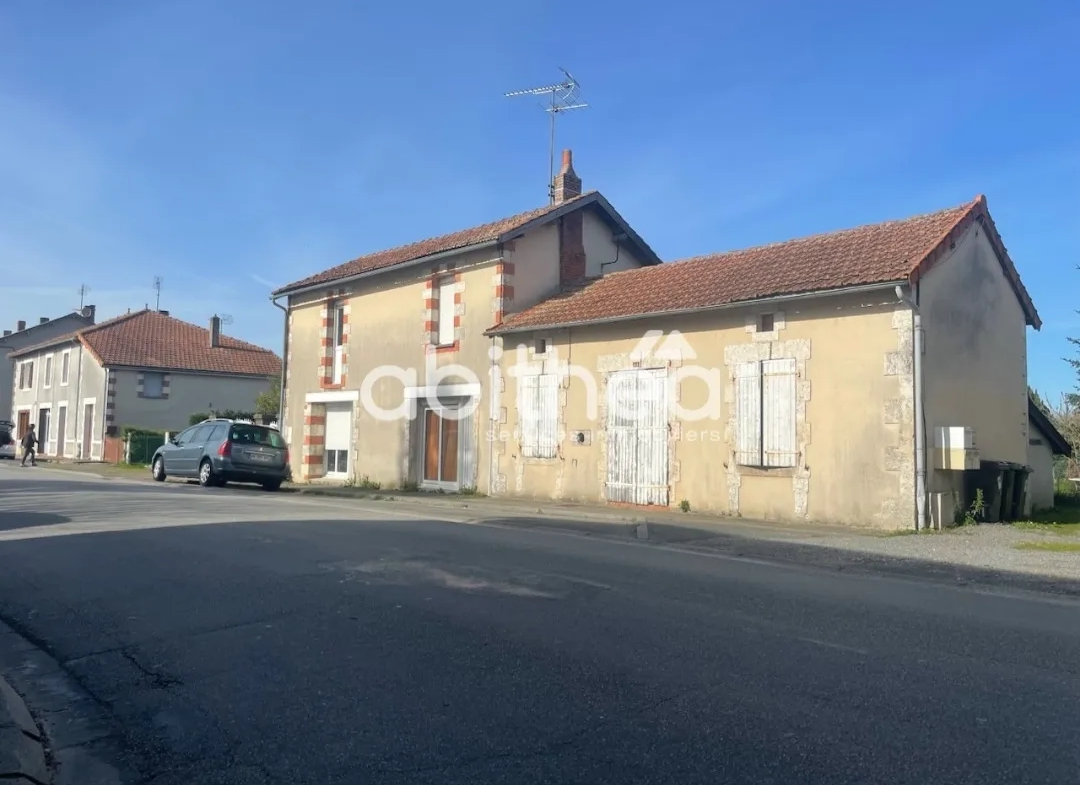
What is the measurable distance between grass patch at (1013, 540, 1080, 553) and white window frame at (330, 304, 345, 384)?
54.2 ft

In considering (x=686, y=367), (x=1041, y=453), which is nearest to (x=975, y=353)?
(x=1041, y=453)

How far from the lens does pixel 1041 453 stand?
17.2m

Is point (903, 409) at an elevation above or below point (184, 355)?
below

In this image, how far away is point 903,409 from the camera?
12641mm

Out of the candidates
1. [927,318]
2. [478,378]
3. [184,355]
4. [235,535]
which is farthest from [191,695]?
[184,355]

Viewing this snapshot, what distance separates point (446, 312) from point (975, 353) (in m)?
11.0

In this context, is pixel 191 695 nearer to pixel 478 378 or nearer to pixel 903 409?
pixel 903 409

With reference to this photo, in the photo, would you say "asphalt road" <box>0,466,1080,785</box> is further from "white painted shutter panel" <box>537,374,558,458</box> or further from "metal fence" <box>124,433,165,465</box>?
"metal fence" <box>124,433,165,465</box>

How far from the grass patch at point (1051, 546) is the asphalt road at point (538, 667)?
3.36 meters

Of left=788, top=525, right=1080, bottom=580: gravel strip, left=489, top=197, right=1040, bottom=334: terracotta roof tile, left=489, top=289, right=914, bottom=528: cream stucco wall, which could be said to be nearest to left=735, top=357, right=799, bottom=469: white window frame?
left=489, top=289, right=914, bottom=528: cream stucco wall

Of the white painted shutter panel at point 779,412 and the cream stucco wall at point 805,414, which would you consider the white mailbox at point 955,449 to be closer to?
the cream stucco wall at point 805,414

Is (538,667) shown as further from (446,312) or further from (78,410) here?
(78,410)

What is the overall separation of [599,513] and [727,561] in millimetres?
5362

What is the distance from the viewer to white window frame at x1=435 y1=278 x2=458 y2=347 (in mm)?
20141
